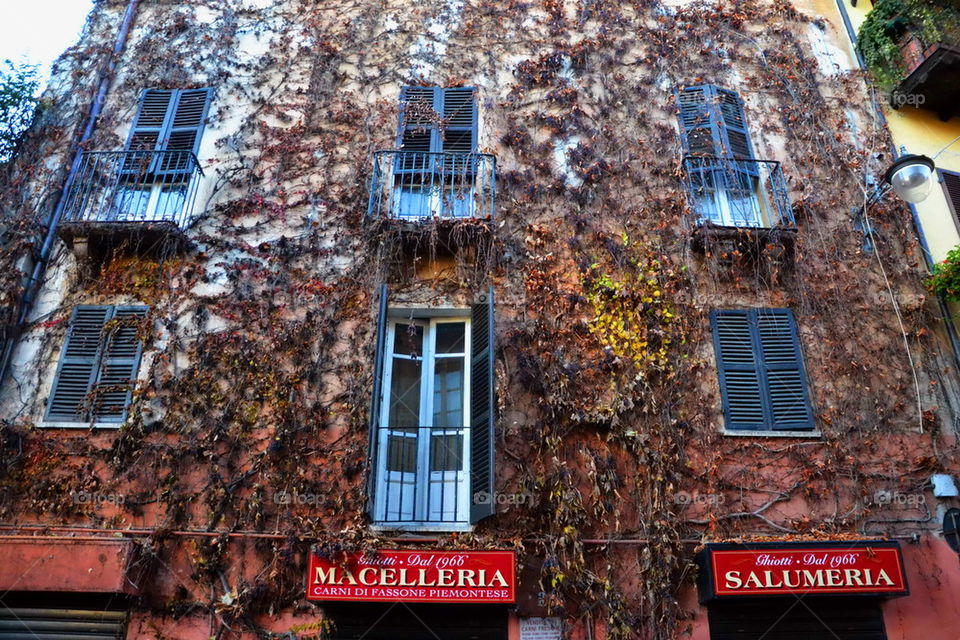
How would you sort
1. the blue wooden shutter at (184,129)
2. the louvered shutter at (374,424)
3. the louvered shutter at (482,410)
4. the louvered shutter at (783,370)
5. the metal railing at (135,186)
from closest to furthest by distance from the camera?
1. the louvered shutter at (374,424)
2. the louvered shutter at (482,410)
3. the louvered shutter at (783,370)
4. the metal railing at (135,186)
5. the blue wooden shutter at (184,129)

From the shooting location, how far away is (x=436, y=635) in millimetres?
7539

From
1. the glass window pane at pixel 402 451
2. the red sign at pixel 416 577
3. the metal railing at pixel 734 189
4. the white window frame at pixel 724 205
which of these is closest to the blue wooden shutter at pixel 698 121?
the metal railing at pixel 734 189

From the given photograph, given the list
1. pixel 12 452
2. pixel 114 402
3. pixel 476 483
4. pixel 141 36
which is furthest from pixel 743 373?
pixel 141 36

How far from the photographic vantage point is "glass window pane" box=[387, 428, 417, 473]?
332 inches

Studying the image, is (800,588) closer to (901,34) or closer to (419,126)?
(419,126)

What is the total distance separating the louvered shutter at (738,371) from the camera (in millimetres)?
8570

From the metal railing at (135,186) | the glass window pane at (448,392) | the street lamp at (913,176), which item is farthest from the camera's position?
the metal railing at (135,186)

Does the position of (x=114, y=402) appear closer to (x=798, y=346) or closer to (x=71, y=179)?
(x=71, y=179)

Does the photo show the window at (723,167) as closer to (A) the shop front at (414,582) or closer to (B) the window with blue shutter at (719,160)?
(B) the window with blue shutter at (719,160)

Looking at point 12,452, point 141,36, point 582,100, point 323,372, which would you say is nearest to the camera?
point 12,452

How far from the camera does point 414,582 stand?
7246 millimetres

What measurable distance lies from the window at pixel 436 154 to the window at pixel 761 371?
354cm

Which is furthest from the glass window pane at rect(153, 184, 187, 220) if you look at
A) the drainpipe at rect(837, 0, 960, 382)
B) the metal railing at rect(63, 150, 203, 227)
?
the drainpipe at rect(837, 0, 960, 382)

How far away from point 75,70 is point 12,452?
238 inches
